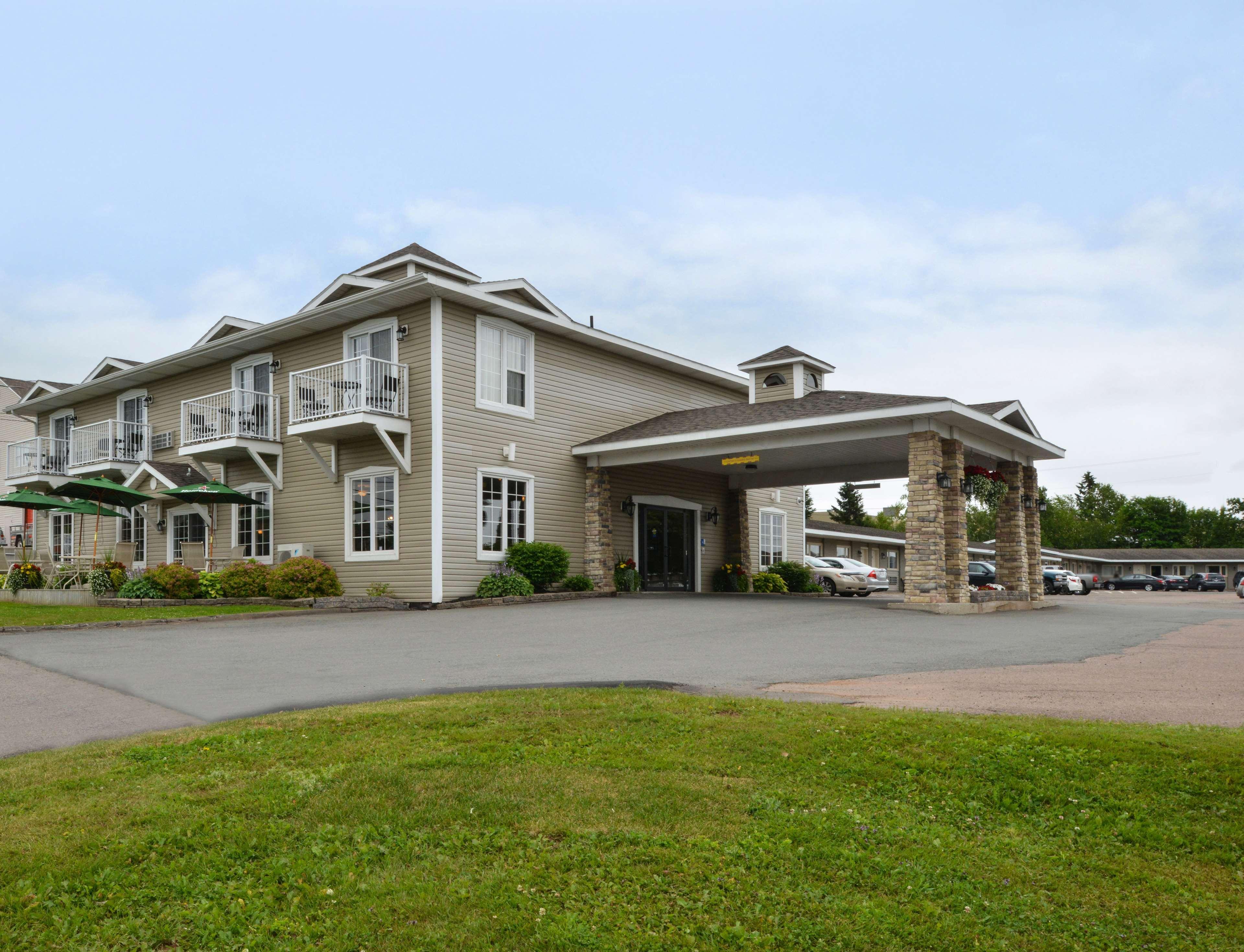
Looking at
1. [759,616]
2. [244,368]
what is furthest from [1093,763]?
[244,368]

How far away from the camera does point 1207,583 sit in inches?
2601

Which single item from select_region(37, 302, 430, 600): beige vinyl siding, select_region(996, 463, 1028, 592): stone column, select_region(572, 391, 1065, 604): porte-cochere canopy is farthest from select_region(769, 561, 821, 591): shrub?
select_region(37, 302, 430, 600): beige vinyl siding

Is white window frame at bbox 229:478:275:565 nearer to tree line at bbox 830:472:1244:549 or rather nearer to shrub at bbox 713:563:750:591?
shrub at bbox 713:563:750:591

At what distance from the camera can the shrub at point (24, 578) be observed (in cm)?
2148

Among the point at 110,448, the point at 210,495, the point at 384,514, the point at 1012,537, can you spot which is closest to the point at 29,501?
the point at 110,448

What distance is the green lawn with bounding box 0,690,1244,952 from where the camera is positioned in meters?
3.84

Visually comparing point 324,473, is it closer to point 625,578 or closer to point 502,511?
point 502,511

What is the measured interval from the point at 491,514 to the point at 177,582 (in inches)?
253

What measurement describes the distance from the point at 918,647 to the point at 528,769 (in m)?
8.27

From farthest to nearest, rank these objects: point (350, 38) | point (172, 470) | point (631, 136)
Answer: point (172, 470), point (631, 136), point (350, 38)

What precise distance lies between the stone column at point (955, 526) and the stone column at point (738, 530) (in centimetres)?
920

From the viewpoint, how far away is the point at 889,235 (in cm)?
2027

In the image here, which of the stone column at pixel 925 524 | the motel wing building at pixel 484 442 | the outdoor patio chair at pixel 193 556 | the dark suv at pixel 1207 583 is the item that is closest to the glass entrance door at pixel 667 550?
the motel wing building at pixel 484 442

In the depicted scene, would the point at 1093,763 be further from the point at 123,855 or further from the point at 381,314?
the point at 381,314
